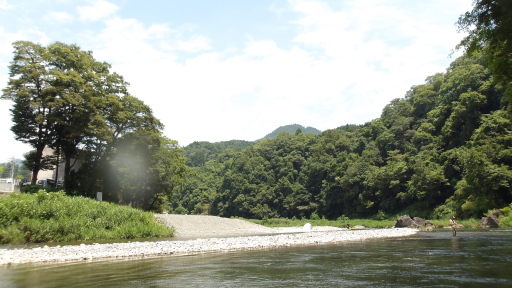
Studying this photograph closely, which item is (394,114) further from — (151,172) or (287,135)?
(151,172)

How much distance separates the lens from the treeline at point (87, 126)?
37.6m

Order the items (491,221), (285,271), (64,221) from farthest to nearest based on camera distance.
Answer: (491,221)
(64,221)
(285,271)

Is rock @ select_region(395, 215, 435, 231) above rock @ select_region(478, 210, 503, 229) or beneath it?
beneath

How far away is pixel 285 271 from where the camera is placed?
11.8m

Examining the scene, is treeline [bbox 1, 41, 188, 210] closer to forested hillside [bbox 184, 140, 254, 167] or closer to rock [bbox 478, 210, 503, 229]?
rock [bbox 478, 210, 503, 229]

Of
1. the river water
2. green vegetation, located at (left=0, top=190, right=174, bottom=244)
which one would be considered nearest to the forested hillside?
green vegetation, located at (left=0, top=190, right=174, bottom=244)

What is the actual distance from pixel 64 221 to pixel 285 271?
58.7ft

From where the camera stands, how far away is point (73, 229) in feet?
77.2

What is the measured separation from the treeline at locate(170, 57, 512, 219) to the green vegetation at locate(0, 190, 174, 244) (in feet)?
113

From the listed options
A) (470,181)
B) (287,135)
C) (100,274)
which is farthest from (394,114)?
(100,274)

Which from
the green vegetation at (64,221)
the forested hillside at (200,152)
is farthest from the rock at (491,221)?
the forested hillside at (200,152)

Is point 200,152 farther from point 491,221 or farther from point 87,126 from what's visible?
point 491,221

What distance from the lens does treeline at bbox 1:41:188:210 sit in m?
37.6

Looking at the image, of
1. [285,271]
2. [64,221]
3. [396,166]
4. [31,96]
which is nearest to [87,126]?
[31,96]
